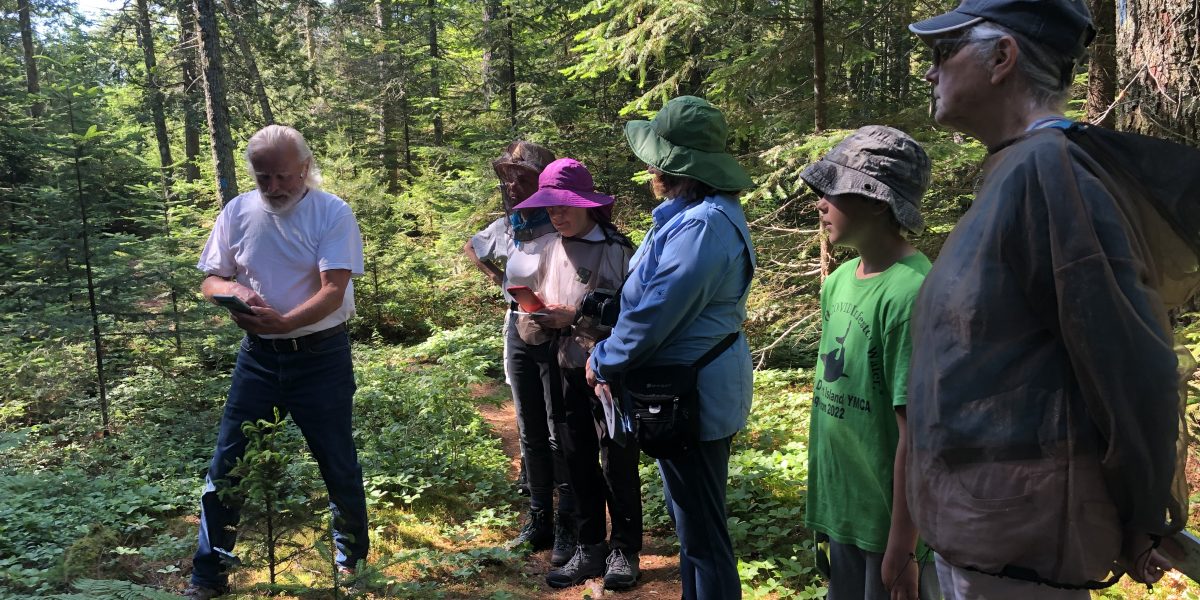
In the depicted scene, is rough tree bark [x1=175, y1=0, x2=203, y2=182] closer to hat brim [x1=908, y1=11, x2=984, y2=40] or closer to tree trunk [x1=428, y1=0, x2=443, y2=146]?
tree trunk [x1=428, y1=0, x2=443, y2=146]

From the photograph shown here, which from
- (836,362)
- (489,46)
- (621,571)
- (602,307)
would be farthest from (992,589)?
(489,46)

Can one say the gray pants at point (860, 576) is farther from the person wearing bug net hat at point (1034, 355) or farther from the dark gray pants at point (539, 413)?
the dark gray pants at point (539, 413)

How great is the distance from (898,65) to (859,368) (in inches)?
420

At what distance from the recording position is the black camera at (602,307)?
3.10 meters

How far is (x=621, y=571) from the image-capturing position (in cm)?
366

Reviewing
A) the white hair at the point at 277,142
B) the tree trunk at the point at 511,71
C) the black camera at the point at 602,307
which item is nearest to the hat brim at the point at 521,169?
the white hair at the point at 277,142

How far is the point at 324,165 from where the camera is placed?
14180mm

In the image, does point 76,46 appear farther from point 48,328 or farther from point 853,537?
point 853,537

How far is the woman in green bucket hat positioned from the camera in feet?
8.24

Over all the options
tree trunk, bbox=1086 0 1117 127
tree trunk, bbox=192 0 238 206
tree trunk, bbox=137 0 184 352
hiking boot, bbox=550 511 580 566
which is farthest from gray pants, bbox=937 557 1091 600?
tree trunk, bbox=192 0 238 206

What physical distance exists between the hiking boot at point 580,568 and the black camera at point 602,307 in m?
1.40

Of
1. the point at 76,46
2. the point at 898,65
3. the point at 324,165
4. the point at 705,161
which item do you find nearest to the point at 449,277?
the point at 324,165

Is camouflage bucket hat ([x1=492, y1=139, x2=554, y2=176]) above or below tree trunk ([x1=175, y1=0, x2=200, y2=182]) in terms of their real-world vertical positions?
below

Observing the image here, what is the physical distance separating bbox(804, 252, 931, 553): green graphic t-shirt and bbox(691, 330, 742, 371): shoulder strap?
→ 474mm
